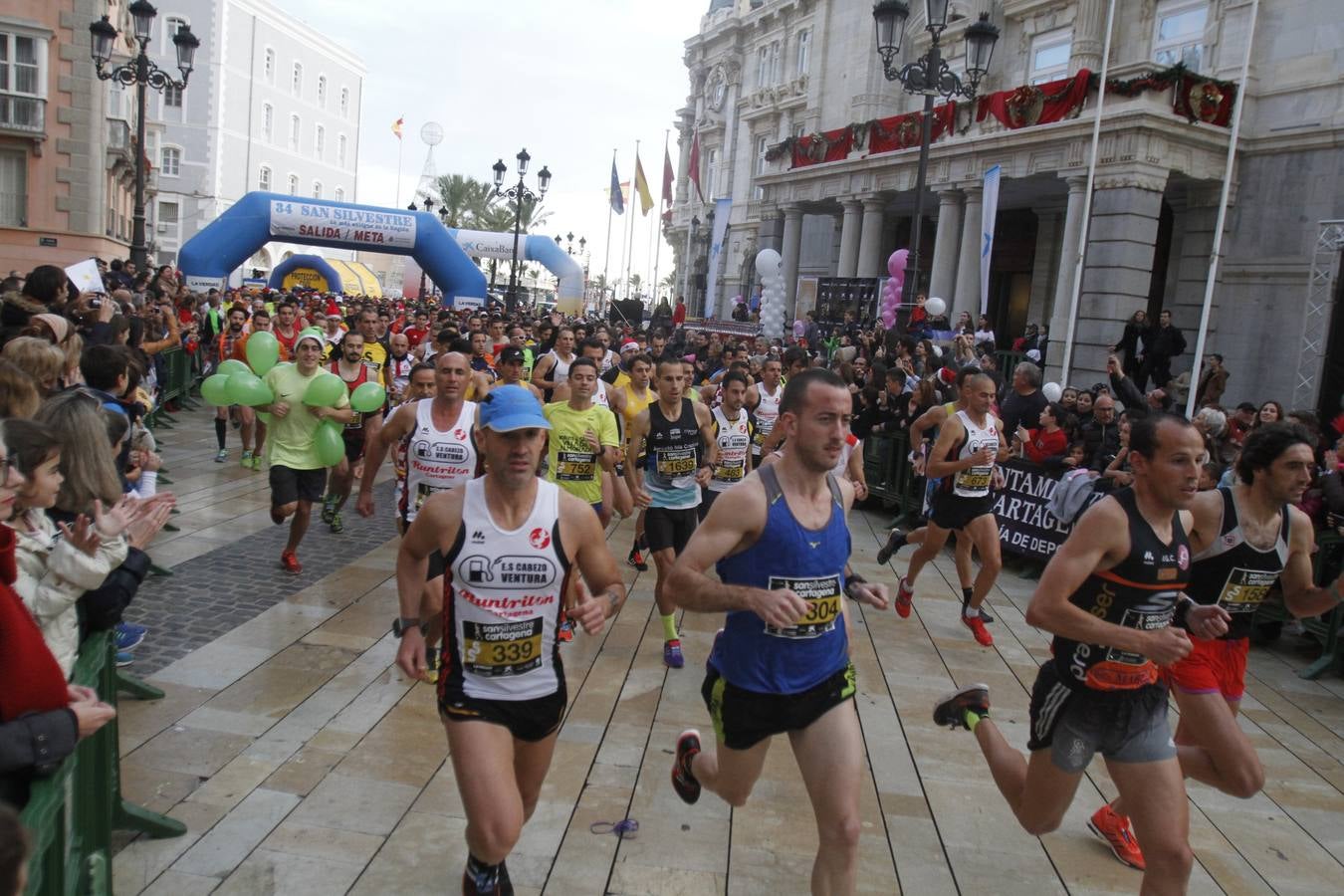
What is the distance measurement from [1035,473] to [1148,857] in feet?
23.4

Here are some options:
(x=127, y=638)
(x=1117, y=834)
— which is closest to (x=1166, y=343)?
(x=1117, y=834)

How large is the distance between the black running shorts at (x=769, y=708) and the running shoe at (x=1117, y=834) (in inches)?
67.0

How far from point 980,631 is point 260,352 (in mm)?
7377

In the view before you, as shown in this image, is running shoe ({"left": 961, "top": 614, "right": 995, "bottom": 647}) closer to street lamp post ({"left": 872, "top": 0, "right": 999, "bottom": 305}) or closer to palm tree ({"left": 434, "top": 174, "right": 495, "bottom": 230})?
street lamp post ({"left": 872, "top": 0, "right": 999, "bottom": 305})

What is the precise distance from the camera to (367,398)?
862cm

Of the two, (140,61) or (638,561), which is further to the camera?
(140,61)

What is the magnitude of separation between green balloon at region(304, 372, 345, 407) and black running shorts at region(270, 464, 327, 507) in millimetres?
578

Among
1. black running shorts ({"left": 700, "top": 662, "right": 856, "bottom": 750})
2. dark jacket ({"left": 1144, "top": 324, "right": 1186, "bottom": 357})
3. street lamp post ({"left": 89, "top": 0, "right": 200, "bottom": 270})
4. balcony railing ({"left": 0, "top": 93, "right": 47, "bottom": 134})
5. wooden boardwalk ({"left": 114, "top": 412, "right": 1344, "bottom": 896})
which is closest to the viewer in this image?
black running shorts ({"left": 700, "top": 662, "right": 856, "bottom": 750})

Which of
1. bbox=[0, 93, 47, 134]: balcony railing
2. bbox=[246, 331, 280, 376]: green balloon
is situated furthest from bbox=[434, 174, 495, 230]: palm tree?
bbox=[246, 331, 280, 376]: green balloon

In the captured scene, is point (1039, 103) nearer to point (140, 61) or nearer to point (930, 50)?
point (930, 50)

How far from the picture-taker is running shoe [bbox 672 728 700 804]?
4.04 meters

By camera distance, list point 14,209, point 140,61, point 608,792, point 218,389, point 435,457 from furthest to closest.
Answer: point 14,209, point 140,61, point 218,389, point 435,457, point 608,792


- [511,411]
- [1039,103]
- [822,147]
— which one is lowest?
[511,411]

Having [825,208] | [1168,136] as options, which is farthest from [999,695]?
[825,208]
